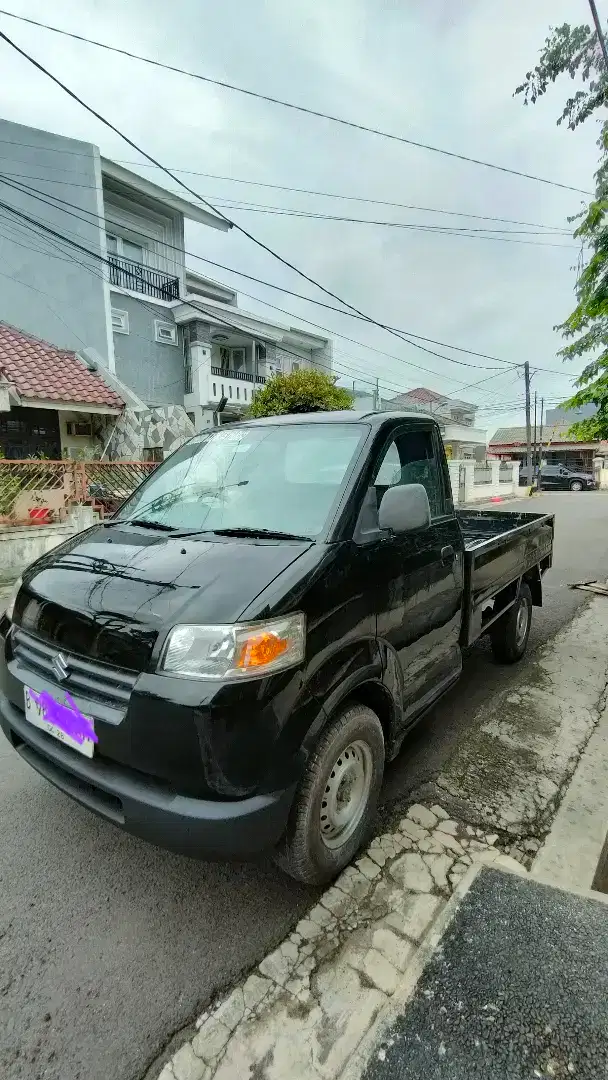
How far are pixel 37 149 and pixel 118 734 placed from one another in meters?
17.3

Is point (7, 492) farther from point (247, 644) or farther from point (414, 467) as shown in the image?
point (247, 644)

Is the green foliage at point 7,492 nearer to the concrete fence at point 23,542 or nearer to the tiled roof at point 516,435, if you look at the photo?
the concrete fence at point 23,542

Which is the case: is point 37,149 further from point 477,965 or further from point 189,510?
point 477,965

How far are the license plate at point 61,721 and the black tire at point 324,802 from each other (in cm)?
78

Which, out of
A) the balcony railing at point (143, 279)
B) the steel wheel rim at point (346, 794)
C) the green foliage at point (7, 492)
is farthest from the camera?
the balcony railing at point (143, 279)

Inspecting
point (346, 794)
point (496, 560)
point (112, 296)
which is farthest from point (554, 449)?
point (346, 794)

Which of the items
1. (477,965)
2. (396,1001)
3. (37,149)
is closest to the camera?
(396,1001)

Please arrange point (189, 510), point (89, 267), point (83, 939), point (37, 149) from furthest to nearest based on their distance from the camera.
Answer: point (89, 267), point (37, 149), point (189, 510), point (83, 939)

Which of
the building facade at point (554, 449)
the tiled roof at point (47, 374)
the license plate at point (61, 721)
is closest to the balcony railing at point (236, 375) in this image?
the tiled roof at point (47, 374)

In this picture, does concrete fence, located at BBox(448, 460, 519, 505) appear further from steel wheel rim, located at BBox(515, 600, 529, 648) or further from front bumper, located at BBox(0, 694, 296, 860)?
front bumper, located at BBox(0, 694, 296, 860)

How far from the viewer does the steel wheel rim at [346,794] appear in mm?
2125

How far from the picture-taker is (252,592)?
6.01 ft

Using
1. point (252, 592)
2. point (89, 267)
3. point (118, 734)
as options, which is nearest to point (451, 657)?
point (252, 592)

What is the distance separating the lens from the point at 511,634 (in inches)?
179
